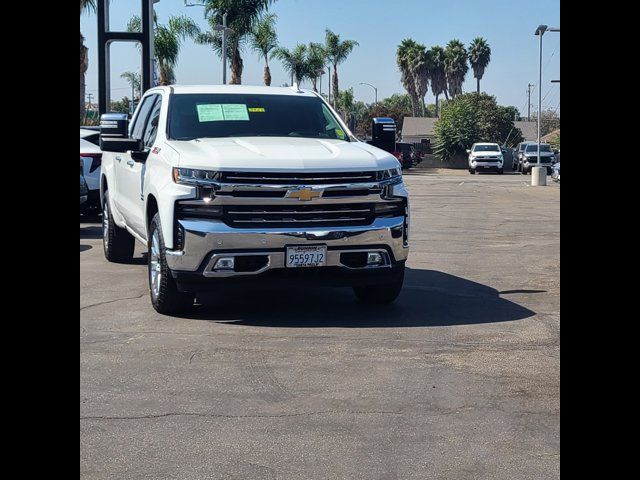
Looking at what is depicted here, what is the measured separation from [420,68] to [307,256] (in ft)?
317

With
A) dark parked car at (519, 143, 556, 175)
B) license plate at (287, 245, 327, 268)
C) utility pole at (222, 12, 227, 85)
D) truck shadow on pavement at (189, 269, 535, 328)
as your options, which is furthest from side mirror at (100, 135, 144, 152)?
dark parked car at (519, 143, 556, 175)

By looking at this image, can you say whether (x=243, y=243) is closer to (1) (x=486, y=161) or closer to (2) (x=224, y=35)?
(2) (x=224, y=35)

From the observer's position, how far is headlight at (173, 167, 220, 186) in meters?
7.47

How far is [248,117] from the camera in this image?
9031 mm

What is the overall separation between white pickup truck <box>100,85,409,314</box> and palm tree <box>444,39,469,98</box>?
95.2 metres

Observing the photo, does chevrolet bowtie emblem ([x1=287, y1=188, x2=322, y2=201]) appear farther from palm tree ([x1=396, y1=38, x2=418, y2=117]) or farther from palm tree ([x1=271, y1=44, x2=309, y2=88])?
palm tree ([x1=396, y1=38, x2=418, y2=117])

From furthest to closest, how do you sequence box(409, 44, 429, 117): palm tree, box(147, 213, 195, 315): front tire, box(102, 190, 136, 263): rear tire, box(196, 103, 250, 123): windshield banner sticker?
box(409, 44, 429, 117): palm tree, box(102, 190, 136, 263): rear tire, box(196, 103, 250, 123): windshield banner sticker, box(147, 213, 195, 315): front tire

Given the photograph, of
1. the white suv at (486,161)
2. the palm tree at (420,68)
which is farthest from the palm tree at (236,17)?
the palm tree at (420,68)

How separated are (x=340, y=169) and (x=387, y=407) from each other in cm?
281

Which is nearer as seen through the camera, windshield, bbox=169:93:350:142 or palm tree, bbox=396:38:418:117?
windshield, bbox=169:93:350:142

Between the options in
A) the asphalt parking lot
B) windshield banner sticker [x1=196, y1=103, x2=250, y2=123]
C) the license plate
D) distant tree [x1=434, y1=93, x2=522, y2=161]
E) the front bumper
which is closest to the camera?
the asphalt parking lot

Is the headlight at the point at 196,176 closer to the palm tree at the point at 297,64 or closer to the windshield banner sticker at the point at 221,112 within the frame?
the windshield banner sticker at the point at 221,112
